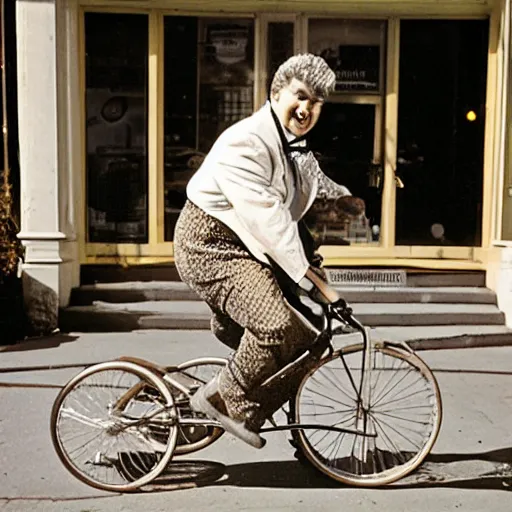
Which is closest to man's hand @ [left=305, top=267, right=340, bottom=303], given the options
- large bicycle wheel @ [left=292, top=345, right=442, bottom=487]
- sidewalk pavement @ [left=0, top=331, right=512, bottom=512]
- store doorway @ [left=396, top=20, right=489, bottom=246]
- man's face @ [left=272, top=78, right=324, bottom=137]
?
large bicycle wheel @ [left=292, top=345, right=442, bottom=487]

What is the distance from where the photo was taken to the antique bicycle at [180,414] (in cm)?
432

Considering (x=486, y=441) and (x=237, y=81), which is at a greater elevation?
(x=237, y=81)

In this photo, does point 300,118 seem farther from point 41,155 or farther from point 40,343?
point 41,155

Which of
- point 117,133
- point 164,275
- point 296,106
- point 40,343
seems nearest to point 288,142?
point 296,106

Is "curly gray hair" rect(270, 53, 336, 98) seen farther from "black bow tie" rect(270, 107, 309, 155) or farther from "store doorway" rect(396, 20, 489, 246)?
"store doorway" rect(396, 20, 489, 246)

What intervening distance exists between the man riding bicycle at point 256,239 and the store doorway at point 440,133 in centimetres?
594

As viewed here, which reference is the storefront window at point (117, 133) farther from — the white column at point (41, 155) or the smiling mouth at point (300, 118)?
the smiling mouth at point (300, 118)

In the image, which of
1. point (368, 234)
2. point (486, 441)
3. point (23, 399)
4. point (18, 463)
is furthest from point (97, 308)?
point (486, 441)

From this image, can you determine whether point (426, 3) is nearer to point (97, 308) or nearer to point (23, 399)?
point (97, 308)

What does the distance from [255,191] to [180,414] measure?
125cm

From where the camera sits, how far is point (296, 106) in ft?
13.8

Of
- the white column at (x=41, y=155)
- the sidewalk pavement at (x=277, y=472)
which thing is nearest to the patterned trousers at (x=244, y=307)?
the sidewalk pavement at (x=277, y=472)

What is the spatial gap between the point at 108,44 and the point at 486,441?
643cm

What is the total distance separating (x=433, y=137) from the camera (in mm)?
10008
